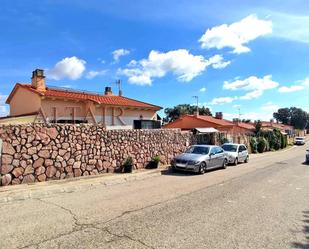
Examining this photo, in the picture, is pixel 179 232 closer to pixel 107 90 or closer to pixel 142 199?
pixel 142 199

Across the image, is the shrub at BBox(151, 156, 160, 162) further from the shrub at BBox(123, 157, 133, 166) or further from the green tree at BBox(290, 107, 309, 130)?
the green tree at BBox(290, 107, 309, 130)

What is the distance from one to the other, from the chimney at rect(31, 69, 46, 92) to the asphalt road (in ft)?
49.7

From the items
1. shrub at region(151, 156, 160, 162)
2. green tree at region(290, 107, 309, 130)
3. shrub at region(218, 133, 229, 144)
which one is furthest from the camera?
green tree at region(290, 107, 309, 130)

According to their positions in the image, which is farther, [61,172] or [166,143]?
[166,143]

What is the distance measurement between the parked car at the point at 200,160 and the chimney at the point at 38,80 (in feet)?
41.8

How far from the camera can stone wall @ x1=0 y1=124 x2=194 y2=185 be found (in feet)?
40.4

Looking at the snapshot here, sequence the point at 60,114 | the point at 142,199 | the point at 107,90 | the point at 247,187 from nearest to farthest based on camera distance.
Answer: the point at 142,199
the point at 247,187
the point at 60,114
the point at 107,90

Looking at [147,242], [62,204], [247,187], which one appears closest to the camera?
[147,242]

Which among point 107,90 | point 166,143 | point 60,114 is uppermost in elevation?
point 107,90

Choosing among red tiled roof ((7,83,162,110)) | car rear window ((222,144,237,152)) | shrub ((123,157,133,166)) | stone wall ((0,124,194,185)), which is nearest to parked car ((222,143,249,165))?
car rear window ((222,144,237,152))

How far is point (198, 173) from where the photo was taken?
17469 mm

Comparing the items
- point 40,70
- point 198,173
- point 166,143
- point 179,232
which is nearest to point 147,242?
point 179,232

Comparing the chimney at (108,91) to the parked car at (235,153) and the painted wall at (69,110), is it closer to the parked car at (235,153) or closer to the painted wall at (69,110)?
the painted wall at (69,110)

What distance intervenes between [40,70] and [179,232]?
21.4 metres
